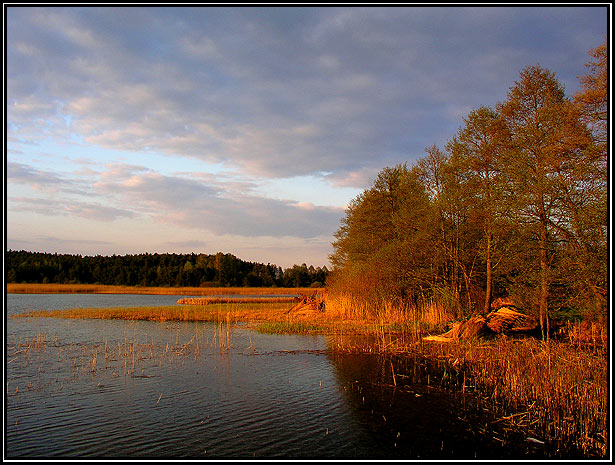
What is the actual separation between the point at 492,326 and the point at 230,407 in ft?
46.8

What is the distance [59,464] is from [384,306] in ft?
73.7

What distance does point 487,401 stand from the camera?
10.5 metres

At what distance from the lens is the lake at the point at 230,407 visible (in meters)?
7.71

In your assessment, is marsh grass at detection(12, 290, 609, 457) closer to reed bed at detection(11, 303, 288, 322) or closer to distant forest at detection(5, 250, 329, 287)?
reed bed at detection(11, 303, 288, 322)

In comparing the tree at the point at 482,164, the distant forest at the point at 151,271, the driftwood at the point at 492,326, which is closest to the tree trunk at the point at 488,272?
the tree at the point at 482,164

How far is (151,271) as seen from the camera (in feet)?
362

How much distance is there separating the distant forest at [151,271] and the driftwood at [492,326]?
79.4 metres

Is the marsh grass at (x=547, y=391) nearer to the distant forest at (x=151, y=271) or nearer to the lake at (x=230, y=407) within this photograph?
the lake at (x=230, y=407)

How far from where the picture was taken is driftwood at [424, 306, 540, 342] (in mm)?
19625

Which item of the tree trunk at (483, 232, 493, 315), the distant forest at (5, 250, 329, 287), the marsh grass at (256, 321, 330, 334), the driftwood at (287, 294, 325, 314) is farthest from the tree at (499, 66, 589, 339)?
the distant forest at (5, 250, 329, 287)

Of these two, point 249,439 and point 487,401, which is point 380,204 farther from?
point 249,439

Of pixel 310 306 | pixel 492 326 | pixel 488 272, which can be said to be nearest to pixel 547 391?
pixel 492 326

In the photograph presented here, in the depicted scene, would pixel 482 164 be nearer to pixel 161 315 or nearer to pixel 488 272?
pixel 488 272

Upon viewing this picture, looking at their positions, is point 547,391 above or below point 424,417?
above
